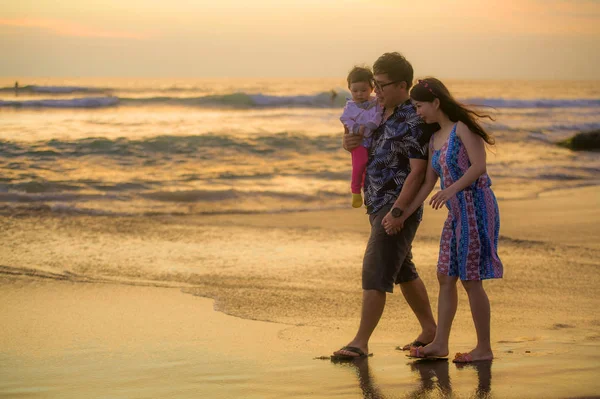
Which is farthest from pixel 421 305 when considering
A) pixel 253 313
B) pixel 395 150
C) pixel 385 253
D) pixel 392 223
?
pixel 253 313

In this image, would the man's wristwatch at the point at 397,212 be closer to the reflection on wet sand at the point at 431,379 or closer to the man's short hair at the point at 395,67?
the man's short hair at the point at 395,67

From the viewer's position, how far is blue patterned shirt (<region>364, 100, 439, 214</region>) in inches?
172

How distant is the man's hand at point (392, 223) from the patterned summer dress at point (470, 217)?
28cm

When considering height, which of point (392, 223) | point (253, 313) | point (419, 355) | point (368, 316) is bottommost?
point (253, 313)

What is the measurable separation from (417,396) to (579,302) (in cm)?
256

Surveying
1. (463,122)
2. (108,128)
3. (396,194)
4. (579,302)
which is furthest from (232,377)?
(108,128)

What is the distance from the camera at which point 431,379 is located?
3.99m

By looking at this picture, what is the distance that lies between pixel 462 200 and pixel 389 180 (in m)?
0.43

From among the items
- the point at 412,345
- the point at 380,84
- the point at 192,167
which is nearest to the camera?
the point at 380,84

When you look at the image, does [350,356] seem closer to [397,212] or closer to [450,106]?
[397,212]

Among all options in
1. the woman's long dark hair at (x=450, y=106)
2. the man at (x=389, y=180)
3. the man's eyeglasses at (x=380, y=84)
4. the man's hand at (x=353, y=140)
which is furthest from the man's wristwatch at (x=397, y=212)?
the man's eyeglasses at (x=380, y=84)

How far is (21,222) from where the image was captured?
9.46 metres

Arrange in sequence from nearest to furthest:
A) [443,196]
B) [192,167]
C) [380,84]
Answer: [443,196] < [380,84] < [192,167]

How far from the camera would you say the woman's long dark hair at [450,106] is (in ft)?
13.9
